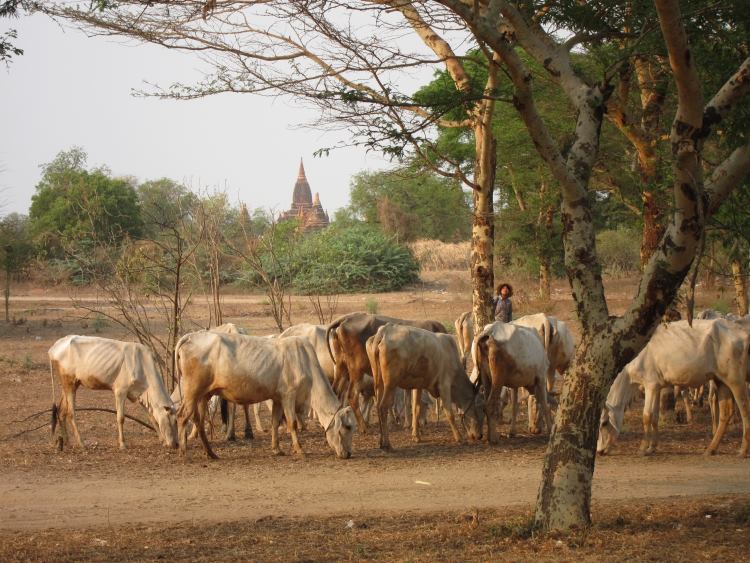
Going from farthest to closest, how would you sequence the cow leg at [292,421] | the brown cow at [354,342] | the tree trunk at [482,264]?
the tree trunk at [482,264] → the brown cow at [354,342] → the cow leg at [292,421]

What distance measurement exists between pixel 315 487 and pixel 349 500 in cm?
69

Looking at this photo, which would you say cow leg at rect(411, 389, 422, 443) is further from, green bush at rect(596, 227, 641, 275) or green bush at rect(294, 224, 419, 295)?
green bush at rect(596, 227, 641, 275)

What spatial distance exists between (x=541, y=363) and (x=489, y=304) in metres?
2.22

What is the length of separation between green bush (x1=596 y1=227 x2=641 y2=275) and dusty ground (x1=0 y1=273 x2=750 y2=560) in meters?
30.6

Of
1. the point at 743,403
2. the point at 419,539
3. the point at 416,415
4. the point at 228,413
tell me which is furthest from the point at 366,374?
the point at 419,539

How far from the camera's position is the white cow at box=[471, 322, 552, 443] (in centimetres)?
1254

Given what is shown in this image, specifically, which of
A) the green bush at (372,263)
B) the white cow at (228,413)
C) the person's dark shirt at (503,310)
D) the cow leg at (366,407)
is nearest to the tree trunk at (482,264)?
→ the person's dark shirt at (503,310)

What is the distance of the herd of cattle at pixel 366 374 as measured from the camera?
37.3ft

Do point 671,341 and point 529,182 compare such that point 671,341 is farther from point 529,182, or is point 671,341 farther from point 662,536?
point 529,182

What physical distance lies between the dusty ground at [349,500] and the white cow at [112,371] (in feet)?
1.99

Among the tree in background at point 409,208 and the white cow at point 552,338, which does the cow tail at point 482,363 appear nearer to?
the white cow at point 552,338

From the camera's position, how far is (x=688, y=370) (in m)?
11.4

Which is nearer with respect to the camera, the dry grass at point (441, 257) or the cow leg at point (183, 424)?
the cow leg at point (183, 424)

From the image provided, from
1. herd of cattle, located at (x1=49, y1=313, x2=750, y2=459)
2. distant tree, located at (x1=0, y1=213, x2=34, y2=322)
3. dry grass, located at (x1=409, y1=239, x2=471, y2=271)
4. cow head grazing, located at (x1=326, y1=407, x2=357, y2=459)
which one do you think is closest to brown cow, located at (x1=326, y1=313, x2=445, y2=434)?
herd of cattle, located at (x1=49, y1=313, x2=750, y2=459)
